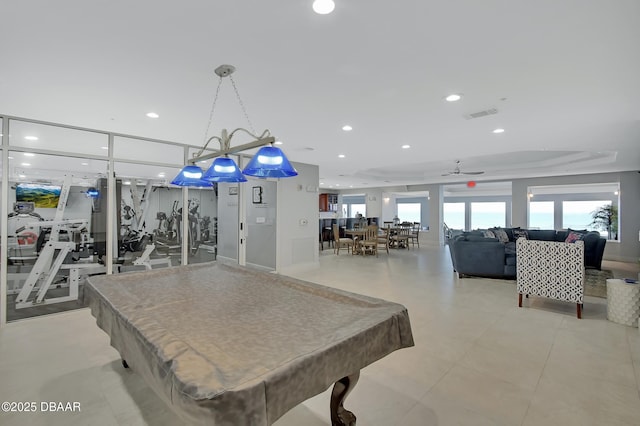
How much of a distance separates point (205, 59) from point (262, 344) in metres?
2.29

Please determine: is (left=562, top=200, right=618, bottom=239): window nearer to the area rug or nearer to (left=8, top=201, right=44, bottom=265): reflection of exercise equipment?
the area rug

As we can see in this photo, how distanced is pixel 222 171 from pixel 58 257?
3403mm

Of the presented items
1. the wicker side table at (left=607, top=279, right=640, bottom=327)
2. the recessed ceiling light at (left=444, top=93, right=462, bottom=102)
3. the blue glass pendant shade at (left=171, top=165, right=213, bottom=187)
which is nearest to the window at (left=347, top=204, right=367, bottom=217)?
the wicker side table at (left=607, top=279, right=640, bottom=327)

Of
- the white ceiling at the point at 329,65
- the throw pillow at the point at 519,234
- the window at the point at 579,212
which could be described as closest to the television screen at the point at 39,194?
the white ceiling at the point at 329,65

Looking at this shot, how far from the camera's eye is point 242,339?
1.49m

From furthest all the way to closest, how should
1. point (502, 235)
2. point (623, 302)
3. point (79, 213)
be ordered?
point (502, 235) → point (79, 213) → point (623, 302)

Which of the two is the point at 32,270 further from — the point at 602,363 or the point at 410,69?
the point at 602,363

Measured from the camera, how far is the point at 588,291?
16.7 ft

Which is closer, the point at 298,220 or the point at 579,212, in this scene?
the point at 298,220

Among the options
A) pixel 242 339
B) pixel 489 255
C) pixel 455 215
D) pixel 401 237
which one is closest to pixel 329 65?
pixel 242 339

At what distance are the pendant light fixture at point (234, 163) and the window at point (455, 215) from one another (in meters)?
15.3

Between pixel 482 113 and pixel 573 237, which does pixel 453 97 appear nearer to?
pixel 482 113

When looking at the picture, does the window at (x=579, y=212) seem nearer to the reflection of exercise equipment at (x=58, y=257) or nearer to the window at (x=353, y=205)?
the window at (x=353, y=205)

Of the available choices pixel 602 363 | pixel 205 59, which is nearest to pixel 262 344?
pixel 205 59
